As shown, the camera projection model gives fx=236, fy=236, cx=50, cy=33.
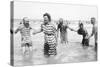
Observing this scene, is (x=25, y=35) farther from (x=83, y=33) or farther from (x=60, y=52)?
(x=83, y=33)

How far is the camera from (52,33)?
12.8ft

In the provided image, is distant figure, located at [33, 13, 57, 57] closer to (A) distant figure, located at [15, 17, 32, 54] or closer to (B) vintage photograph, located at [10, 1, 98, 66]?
(B) vintage photograph, located at [10, 1, 98, 66]

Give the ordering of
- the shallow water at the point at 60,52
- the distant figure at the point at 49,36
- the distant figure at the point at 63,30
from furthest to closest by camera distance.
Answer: the distant figure at the point at 63,30 < the distant figure at the point at 49,36 < the shallow water at the point at 60,52

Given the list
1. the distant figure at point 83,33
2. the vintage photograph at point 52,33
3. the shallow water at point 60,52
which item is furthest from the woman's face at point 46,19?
the distant figure at point 83,33

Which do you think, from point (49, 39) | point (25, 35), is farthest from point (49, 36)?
point (25, 35)

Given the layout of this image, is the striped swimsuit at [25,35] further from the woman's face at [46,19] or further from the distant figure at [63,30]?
the distant figure at [63,30]

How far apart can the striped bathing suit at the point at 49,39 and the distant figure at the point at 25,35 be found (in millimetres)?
271

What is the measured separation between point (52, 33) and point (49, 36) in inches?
3.0

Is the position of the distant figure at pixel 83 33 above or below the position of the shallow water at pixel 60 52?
above

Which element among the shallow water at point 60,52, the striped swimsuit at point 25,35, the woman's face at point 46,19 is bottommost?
the shallow water at point 60,52

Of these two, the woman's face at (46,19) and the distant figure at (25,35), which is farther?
the woman's face at (46,19)

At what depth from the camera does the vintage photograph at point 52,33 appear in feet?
12.0

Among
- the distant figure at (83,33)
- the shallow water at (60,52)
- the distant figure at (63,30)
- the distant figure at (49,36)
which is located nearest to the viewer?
the shallow water at (60,52)

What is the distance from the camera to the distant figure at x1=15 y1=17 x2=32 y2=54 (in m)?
3.69
